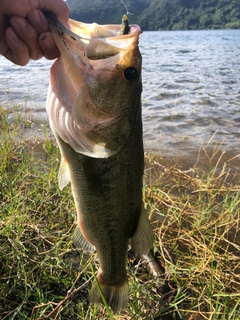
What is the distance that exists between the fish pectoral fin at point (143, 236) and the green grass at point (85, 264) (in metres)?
0.49

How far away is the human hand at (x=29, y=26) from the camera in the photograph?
5.69 feet

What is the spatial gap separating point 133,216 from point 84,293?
98 centimetres

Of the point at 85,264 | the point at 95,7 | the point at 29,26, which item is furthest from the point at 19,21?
the point at 95,7

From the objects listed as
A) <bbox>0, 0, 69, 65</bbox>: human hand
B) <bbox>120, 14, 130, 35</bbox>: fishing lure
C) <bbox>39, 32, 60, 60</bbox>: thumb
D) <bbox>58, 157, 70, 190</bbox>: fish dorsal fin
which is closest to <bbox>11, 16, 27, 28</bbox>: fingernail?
<bbox>0, 0, 69, 65</bbox>: human hand

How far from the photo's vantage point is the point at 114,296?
2027mm

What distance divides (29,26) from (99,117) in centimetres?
68

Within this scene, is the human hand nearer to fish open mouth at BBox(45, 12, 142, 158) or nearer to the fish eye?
fish open mouth at BBox(45, 12, 142, 158)

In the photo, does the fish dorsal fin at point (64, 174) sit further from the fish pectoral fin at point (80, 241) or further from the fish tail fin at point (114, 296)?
the fish tail fin at point (114, 296)

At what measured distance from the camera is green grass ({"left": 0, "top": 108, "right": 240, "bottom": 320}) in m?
2.26

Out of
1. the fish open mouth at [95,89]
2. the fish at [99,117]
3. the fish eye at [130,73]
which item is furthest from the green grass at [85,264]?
the fish eye at [130,73]

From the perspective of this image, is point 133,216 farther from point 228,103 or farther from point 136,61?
point 228,103

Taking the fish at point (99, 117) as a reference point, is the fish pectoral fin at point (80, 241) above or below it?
below

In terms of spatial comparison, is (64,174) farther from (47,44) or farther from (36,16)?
(36,16)

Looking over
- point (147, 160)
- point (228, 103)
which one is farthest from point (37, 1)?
point (228, 103)
